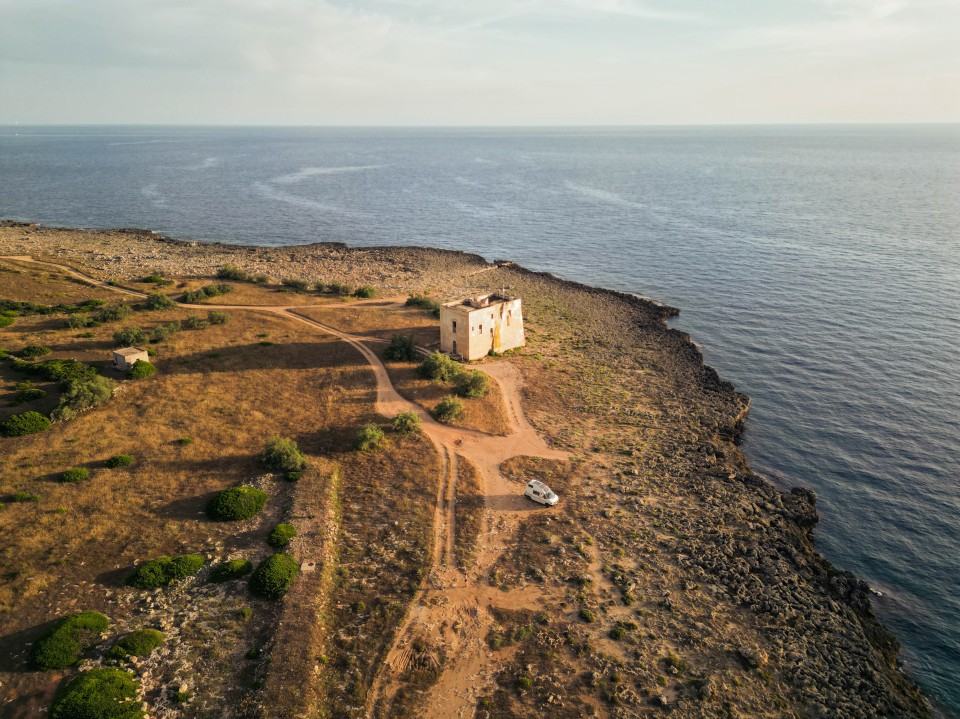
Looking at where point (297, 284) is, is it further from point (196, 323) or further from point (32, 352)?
point (32, 352)

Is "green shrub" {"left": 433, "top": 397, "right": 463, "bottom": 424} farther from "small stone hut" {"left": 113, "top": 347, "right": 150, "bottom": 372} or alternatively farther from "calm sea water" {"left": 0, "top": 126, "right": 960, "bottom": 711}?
"small stone hut" {"left": 113, "top": 347, "right": 150, "bottom": 372}

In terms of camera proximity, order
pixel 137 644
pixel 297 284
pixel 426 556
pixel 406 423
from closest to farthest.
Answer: pixel 137 644, pixel 426 556, pixel 406 423, pixel 297 284

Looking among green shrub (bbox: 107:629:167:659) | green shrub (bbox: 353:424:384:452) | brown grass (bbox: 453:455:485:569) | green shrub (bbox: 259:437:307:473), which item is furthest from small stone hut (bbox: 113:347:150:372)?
brown grass (bbox: 453:455:485:569)

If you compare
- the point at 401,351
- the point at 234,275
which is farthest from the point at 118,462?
the point at 234,275

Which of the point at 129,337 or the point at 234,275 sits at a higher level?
the point at 234,275

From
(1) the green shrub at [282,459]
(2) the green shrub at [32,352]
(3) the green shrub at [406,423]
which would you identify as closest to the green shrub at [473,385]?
(3) the green shrub at [406,423]

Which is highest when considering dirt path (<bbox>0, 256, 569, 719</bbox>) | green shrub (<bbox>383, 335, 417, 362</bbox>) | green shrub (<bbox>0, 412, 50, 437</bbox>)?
green shrub (<bbox>383, 335, 417, 362</bbox>)
